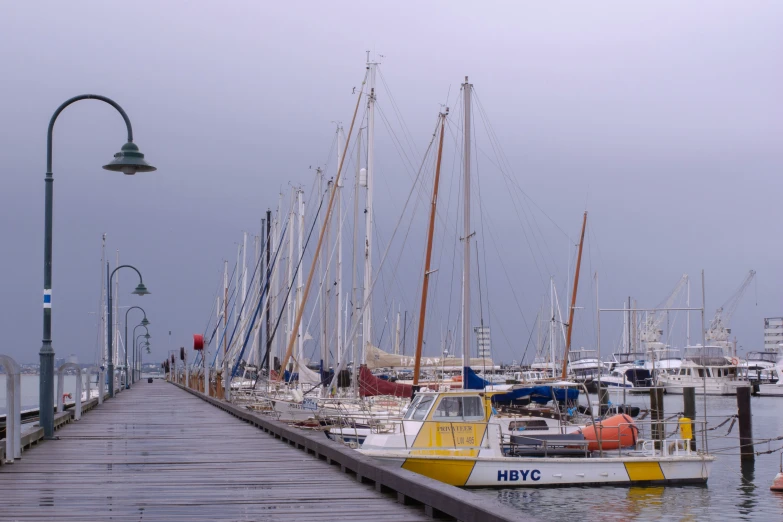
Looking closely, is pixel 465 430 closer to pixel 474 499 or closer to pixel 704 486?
pixel 704 486

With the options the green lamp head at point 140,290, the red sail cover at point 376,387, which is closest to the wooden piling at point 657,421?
the red sail cover at point 376,387

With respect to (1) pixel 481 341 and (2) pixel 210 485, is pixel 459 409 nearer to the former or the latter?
(2) pixel 210 485

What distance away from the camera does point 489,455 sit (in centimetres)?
2636

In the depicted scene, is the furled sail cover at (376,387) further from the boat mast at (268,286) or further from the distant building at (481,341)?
the boat mast at (268,286)

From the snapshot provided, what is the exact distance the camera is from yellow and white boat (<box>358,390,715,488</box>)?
25.8 meters

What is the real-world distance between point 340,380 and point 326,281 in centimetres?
962

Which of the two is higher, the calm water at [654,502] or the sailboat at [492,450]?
the sailboat at [492,450]

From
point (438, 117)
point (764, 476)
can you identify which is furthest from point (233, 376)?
point (764, 476)

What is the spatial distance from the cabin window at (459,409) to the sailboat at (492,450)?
28mm

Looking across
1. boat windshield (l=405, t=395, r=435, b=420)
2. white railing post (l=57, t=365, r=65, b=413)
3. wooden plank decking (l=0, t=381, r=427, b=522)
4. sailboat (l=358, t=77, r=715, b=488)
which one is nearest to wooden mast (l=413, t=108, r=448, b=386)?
sailboat (l=358, t=77, r=715, b=488)

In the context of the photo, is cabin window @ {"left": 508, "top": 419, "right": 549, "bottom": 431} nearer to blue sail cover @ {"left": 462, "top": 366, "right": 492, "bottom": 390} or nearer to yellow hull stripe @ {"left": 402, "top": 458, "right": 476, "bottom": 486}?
blue sail cover @ {"left": 462, "top": 366, "right": 492, "bottom": 390}

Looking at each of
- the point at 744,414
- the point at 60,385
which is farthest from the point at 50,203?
the point at 744,414

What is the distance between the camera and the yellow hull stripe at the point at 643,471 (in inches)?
1137

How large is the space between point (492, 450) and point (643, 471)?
18.9 ft
